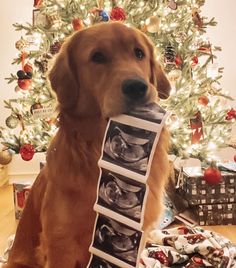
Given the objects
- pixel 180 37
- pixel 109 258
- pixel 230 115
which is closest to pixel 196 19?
pixel 180 37

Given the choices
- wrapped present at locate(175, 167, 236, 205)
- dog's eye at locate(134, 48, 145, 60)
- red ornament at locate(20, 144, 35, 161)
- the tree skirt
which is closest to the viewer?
dog's eye at locate(134, 48, 145, 60)

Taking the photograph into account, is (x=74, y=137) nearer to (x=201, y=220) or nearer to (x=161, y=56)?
(x=161, y=56)

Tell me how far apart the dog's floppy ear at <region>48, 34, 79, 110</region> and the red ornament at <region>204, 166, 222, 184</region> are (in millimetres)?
1507

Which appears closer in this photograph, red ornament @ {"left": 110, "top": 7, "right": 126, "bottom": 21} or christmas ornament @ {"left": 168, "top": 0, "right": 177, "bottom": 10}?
red ornament @ {"left": 110, "top": 7, "right": 126, "bottom": 21}

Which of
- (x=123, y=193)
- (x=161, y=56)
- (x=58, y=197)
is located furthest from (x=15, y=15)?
(x=123, y=193)

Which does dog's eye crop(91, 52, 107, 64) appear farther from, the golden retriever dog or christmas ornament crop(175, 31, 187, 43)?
christmas ornament crop(175, 31, 187, 43)

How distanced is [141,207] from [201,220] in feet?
5.97

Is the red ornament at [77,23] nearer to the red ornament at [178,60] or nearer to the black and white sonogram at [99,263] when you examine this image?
the red ornament at [178,60]

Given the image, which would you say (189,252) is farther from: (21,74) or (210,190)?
(21,74)

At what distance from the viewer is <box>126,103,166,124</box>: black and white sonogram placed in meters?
1.05

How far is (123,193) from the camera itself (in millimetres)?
1070

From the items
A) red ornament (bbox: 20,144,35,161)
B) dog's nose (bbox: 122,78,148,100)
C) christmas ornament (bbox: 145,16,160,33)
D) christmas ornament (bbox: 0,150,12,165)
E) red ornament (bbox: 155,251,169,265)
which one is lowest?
red ornament (bbox: 155,251,169,265)

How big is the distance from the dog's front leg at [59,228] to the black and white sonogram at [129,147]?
0.32m

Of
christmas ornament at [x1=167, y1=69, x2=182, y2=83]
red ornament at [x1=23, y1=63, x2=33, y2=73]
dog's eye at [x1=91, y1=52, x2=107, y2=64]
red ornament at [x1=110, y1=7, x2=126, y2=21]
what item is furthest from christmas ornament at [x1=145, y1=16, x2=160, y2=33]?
dog's eye at [x1=91, y1=52, x2=107, y2=64]
